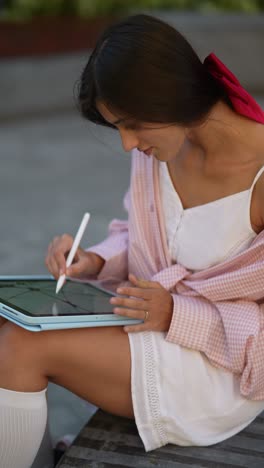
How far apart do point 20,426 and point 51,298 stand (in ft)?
1.08

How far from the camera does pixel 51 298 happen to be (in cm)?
195

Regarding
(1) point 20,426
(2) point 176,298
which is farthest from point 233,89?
(1) point 20,426

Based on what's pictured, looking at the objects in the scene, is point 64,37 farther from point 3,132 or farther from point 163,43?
point 163,43

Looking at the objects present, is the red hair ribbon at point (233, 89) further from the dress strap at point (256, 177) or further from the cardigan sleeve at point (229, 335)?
the cardigan sleeve at point (229, 335)

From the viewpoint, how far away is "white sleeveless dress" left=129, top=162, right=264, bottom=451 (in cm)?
179

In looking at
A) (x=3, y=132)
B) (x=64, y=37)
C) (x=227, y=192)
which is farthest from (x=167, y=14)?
(x=227, y=192)

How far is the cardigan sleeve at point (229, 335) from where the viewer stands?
1776mm

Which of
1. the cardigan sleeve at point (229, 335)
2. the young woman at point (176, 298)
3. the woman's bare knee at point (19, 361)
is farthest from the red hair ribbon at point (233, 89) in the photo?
the woman's bare knee at point (19, 361)

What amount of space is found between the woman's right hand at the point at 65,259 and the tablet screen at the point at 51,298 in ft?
0.14

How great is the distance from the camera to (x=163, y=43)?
1655 millimetres

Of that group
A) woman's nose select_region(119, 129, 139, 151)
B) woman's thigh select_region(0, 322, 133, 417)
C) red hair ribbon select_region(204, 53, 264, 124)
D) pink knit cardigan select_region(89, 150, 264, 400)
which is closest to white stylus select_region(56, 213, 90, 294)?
pink knit cardigan select_region(89, 150, 264, 400)

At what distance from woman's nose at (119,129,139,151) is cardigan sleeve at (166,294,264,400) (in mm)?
368

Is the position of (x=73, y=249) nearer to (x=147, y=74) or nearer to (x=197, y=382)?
(x=197, y=382)

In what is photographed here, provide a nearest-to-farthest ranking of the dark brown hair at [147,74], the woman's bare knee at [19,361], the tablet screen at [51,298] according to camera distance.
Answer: the dark brown hair at [147,74] → the woman's bare knee at [19,361] → the tablet screen at [51,298]
